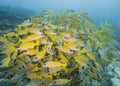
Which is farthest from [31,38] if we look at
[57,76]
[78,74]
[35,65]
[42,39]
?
[78,74]

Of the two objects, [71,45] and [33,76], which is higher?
[71,45]

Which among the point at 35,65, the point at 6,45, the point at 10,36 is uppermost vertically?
the point at 10,36

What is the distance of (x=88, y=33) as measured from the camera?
315 centimetres

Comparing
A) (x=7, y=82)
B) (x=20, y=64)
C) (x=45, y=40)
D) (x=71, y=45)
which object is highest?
(x=45, y=40)

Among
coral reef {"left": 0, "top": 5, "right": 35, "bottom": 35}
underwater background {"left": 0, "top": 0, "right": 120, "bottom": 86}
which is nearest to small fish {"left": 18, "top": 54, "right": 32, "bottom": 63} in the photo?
underwater background {"left": 0, "top": 0, "right": 120, "bottom": 86}

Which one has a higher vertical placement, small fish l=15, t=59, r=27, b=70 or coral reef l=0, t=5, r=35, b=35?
coral reef l=0, t=5, r=35, b=35

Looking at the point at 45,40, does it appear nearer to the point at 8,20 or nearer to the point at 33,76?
the point at 33,76

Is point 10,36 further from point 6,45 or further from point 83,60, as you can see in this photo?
point 83,60

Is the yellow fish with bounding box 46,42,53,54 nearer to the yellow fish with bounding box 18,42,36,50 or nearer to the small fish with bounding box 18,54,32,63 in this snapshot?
the yellow fish with bounding box 18,42,36,50

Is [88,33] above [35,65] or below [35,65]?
above

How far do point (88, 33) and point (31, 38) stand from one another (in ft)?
3.18

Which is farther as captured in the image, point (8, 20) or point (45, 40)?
point (8, 20)

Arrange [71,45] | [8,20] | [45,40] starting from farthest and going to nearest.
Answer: [8,20] < [45,40] < [71,45]

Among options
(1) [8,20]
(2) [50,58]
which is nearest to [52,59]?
(2) [50,58]
